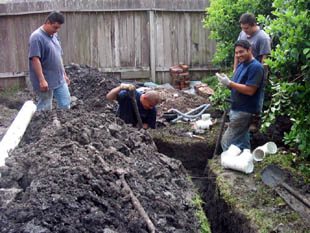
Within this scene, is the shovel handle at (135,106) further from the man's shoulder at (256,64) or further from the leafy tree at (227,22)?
the leafy tree at (227,22)

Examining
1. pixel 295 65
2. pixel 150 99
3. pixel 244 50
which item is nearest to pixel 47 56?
pixel 150 99

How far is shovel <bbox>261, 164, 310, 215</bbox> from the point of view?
17.1 ft

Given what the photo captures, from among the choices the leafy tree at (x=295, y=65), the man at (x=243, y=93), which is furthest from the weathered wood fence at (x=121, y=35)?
the leafy tree at (x=295, y=65)

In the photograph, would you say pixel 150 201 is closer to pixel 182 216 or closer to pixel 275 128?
pixel 182 216

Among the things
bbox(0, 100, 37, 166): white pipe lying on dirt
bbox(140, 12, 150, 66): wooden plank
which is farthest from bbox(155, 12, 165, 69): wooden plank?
bbox(0, 100, 37, 166): white pipe lying on dirt

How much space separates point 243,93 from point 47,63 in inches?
119

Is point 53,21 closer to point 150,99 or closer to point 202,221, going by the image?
point 150,99

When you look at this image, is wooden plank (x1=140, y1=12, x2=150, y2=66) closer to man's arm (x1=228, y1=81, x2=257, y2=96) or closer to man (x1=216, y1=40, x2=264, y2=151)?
man (x1=216, y1=40, x2=264, y2=151)

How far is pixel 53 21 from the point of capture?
23.1 ft

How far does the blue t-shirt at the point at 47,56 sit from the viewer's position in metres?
7.03

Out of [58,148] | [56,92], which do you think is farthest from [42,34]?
[58,148]

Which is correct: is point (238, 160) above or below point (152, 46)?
below

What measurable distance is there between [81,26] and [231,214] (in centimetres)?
785

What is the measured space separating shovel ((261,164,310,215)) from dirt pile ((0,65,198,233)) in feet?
3.27
